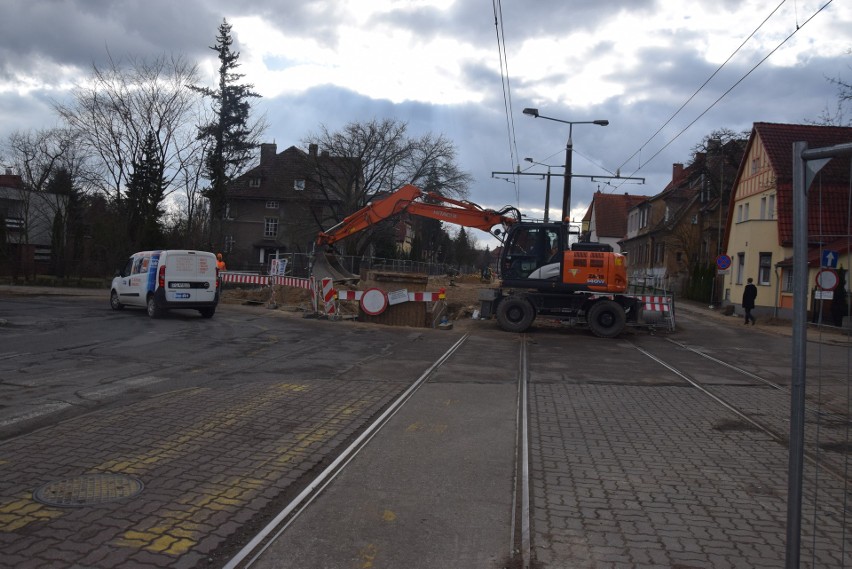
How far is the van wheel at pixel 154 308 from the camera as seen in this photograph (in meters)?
20.9

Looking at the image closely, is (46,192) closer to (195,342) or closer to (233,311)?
(233,311)

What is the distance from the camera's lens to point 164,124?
3988 centimetres

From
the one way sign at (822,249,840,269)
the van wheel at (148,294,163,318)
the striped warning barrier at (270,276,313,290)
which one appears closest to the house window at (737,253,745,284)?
the one way sign at (822,249,840,269)

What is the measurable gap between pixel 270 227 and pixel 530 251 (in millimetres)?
48218

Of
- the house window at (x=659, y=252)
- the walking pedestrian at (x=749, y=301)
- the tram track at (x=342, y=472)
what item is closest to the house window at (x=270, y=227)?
the house window at (x=659, y=252)

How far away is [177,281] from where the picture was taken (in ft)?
67.8

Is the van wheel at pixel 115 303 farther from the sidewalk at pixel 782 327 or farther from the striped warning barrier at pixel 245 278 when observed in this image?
the sidewalk at pixel 782 327

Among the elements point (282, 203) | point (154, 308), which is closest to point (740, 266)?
point (154, 308)

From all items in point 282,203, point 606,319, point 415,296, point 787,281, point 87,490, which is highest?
point 282,203

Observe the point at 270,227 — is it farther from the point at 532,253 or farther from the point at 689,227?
the point at 532,253

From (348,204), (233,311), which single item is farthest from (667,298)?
(348,204)

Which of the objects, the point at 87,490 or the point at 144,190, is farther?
the point at 144,190

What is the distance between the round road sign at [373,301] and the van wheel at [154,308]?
19.5 ft

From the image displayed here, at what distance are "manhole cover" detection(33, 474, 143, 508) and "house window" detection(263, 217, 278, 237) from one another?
6158 centimetres
